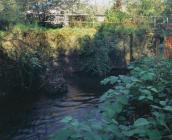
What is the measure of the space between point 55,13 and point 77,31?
401 centimetres

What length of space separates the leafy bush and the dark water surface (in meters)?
5.46

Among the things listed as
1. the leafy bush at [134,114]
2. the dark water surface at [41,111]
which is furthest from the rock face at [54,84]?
the leafy bush at [134,114]

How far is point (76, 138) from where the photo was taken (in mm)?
2787

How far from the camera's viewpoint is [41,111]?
12.7 meters

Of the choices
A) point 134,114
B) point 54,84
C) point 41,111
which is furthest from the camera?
point 54,84

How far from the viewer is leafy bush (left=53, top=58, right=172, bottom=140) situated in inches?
113

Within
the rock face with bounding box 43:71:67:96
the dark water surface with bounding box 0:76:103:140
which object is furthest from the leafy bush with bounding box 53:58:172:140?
the rock face with bounding box 43:71:67:96

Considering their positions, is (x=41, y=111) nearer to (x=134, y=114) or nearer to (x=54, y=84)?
(x=54, y=84)

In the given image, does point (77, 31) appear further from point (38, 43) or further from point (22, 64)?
point (22, 64)

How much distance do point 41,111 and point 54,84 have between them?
9.40 ft

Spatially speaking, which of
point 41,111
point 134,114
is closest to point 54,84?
point 41,111

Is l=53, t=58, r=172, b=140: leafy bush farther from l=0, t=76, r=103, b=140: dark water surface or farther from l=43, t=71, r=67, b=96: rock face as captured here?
l=43, t=71, r=67, b=96: rock face

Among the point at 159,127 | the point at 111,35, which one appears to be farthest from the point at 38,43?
the point at 159,127

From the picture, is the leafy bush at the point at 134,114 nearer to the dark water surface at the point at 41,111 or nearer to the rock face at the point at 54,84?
the dark water surface at the point at 41,111
